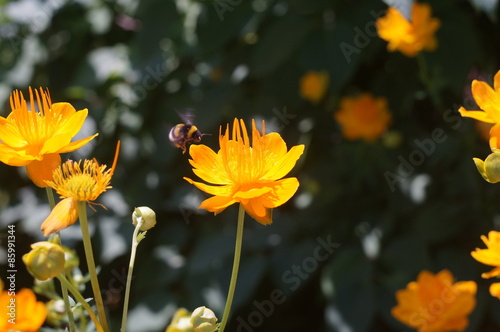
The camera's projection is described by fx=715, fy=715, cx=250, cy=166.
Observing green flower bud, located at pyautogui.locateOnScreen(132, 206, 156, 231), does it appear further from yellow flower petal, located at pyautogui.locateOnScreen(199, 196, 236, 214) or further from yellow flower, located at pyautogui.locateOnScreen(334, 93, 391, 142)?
yellow flower, located at pyautogui.locateOnScreen(334, 93, 391, 142)

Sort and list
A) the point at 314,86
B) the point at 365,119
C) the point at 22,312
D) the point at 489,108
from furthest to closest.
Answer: the point at 314,86 → the point at 365,119 → the point at 22,312 → the point at 489,108

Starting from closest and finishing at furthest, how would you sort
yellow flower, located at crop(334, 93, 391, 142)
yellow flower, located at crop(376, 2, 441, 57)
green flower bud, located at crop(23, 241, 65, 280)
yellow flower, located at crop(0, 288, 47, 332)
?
green flower bud, located at crop(23, 241, 65, 280)
yellow flower, located at crop(0, 288, 47, 332)
yellow flower, located at crop(376, 2, 441, 57)
yellow flower, located at crop(334, 93, 391, 142)

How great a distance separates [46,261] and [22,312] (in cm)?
32

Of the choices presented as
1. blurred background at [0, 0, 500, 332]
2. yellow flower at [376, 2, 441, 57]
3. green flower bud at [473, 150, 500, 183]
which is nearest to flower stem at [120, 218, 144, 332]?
green flower bud at [473, 150, 500, 183]

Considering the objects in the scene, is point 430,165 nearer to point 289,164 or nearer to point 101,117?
point 101,117

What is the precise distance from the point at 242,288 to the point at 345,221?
39 centimetres

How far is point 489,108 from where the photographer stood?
0.68 metres

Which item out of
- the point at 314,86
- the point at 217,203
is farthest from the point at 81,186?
the point at 314,86

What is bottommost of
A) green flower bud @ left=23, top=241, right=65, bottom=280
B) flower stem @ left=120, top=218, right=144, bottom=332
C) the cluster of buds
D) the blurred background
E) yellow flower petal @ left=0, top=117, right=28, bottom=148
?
the blurred background

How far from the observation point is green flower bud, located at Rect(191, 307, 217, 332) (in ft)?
2.02

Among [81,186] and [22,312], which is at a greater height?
[81,186]

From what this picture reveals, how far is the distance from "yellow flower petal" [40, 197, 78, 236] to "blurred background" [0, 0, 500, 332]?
1.04m

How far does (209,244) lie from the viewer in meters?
1.83

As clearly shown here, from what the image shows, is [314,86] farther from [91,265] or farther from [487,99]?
[91,265]
